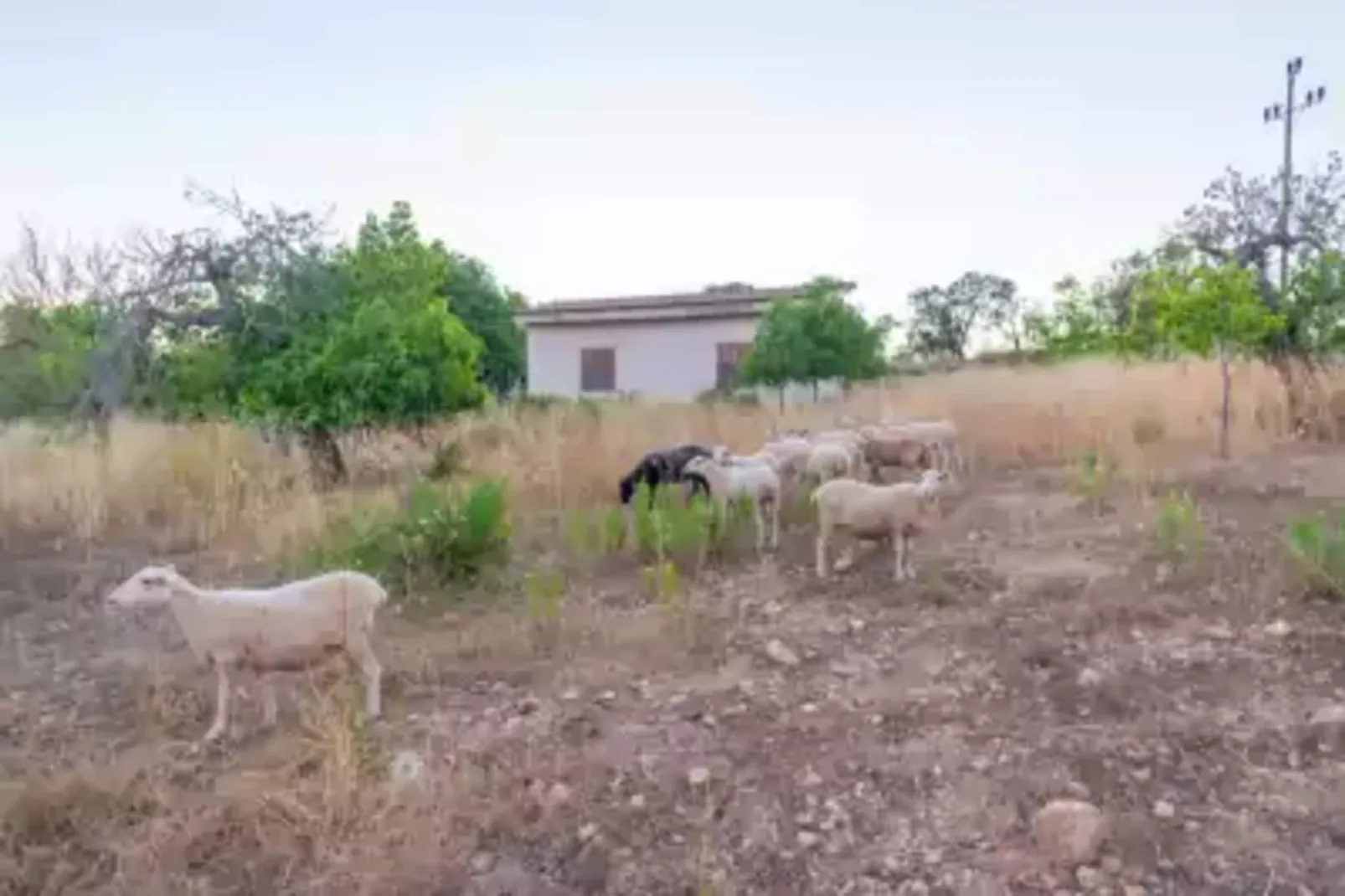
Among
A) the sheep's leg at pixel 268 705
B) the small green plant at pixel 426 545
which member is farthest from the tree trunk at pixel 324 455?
the sheep's leg at pixel 268 705

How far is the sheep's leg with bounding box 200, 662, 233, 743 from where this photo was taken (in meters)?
4.34

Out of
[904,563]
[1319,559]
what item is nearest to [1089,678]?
[1319,559]

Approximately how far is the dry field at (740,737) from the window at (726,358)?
782 inches

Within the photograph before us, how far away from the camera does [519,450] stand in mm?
11406

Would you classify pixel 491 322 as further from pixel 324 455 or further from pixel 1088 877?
pixel 1088 877

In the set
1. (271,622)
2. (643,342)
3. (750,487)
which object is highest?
(643,342)

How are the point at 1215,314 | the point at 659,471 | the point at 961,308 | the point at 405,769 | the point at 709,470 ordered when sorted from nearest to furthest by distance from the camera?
1. the point at 405,769
2. the point at 709,470
3. the point at 659,471
4. the point at 1215,314
5. the point at 961,308

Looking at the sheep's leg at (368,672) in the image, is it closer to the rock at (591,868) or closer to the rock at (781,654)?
the rock at (591,868)

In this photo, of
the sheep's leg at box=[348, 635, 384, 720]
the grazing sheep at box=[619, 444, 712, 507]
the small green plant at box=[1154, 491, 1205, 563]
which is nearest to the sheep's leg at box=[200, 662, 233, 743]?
the sheep's leg at box=[348, 635, 384, 720]

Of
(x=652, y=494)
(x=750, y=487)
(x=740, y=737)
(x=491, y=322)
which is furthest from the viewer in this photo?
(x=491, y=322)

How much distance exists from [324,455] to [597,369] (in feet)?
60.8

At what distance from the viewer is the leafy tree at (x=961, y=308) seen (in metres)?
47.8

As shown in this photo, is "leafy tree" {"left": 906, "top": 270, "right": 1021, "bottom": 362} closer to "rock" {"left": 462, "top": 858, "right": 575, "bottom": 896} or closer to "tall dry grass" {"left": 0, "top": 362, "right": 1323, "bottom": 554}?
"tall dry grass" {"left": 0, "top": 362, "right": 1323, "bottom": 554}

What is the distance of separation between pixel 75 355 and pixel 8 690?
6544mm
